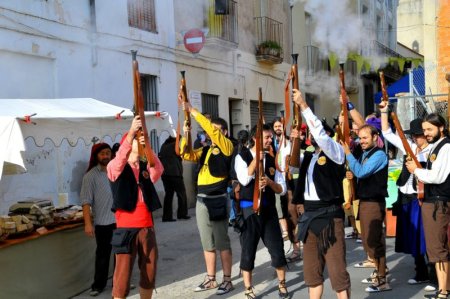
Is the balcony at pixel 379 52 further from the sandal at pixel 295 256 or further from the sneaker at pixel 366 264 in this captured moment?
the sneaker at pixel 366 264

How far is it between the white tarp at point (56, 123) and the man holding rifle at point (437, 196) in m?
3.52

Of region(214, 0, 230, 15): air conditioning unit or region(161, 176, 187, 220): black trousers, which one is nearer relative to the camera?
region(161, 176, 187, 220): black trousers

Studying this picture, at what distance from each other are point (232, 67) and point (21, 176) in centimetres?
846

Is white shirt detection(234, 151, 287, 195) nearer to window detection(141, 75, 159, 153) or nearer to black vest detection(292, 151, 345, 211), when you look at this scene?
black vest detection(292, 151, 345, 211)

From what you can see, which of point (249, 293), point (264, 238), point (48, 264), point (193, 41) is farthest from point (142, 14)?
point (249, 293)

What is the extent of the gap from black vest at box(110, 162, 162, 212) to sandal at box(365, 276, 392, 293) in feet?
8.38

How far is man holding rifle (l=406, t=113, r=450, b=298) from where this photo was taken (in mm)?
5325

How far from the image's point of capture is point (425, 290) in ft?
19.7

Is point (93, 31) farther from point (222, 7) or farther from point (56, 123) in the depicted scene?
point (222, 7)

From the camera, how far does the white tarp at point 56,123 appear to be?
17.6 ft

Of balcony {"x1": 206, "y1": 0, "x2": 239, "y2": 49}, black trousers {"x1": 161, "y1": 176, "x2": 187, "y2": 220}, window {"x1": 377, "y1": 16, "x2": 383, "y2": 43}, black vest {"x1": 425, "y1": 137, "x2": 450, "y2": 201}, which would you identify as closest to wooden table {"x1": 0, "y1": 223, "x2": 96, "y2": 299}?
black vest {"x1": 425, "y1": 137, "x2": 450, "y2": 201}

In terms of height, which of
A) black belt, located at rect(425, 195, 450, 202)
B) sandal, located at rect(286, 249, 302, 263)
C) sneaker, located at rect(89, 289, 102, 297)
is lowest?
sneaker, located at rect(89, 289, 102, 297)

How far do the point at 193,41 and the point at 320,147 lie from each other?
8.61m

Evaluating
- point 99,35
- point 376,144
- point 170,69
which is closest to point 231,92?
point 170,69
